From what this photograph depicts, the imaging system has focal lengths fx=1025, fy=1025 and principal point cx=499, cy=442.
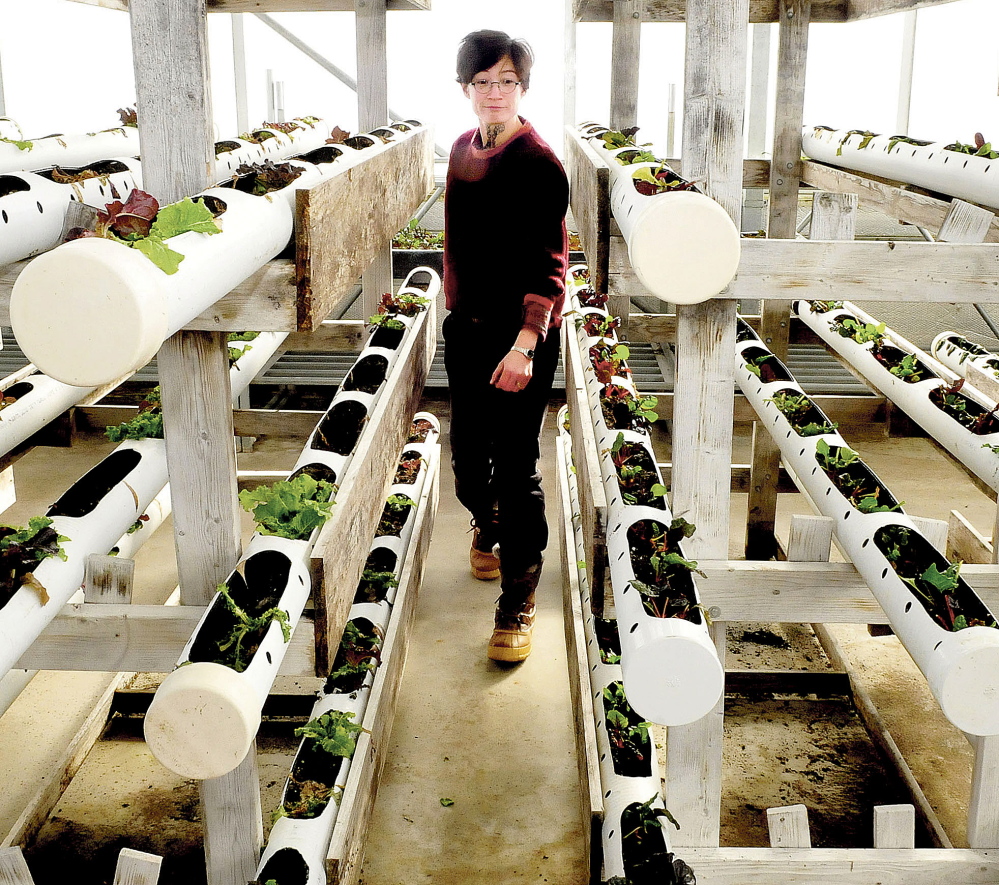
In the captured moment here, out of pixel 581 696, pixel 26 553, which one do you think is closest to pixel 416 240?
pixel 581 696

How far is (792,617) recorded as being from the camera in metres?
2.02

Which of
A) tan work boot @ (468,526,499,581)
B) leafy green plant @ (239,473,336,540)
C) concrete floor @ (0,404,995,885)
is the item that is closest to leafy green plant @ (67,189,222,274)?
leafy green plant @ (239,473,336,540)

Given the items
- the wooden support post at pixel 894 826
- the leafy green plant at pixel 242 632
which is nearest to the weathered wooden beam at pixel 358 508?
the leafy green plant at pixel 242 632

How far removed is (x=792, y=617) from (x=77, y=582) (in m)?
1.35

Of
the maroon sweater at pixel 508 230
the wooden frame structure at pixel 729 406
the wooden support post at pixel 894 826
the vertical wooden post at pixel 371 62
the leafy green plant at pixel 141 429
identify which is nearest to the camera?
the wooden frame structure at pixel 729 406

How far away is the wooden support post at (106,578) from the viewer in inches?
73.9

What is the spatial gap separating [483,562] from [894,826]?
6.71 ft

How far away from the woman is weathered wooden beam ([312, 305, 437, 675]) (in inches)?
8.8

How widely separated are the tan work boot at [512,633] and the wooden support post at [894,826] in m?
1.39

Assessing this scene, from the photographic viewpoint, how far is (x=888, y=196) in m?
2.91

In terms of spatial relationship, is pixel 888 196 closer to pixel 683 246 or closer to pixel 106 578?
pixel 683 246

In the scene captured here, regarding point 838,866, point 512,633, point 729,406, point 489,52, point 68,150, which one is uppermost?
point 489,52

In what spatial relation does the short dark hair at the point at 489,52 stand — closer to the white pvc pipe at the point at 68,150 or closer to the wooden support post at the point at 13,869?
the white pvc pipe at the point at 68,150

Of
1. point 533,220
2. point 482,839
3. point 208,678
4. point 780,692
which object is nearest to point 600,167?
point 533,220
